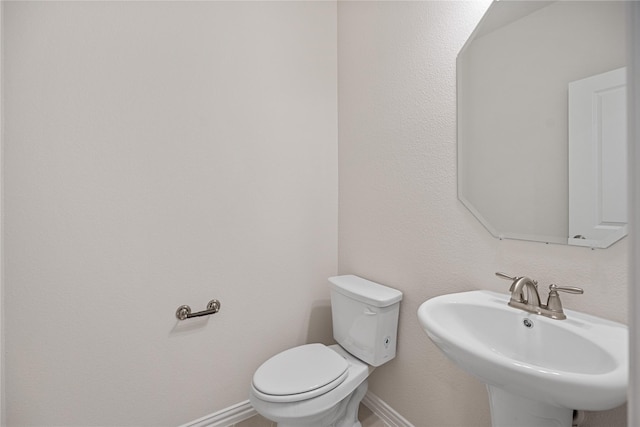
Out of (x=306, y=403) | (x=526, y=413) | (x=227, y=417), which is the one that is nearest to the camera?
(x=526, y=413)

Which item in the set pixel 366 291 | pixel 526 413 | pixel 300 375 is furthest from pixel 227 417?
pixel 526 413

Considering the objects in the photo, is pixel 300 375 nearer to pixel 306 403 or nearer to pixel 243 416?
pixel 306 403

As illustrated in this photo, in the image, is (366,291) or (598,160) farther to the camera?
(366,291)

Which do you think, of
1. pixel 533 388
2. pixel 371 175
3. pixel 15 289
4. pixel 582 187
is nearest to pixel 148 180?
pixel 15 289

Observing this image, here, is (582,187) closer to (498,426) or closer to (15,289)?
(498,426)

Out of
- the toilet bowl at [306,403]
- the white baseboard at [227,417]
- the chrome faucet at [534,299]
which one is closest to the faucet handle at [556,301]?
the chrome faucet at [534,299]

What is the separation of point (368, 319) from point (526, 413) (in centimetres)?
66

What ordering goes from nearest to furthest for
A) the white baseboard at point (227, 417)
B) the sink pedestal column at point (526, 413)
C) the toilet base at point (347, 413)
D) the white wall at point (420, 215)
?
the sink pedestal column at point (526, 413) → the white wall at point (420, 215) → the toilet base at point (347, 413) → the white baseboard at point (227, 417)

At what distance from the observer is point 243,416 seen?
5.16 ft

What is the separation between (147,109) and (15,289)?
2.70 feet

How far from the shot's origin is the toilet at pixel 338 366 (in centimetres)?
116

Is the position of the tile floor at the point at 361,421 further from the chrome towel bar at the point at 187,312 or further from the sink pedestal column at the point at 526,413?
the sink pedestal column at the point at 526,413

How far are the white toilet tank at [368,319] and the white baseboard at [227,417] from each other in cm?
60

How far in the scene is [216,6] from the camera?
57.5 inches
